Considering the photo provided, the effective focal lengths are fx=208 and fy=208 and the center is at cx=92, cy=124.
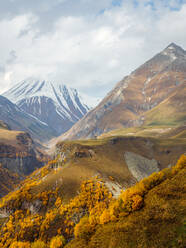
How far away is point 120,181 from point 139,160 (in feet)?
118

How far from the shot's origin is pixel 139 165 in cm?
13862

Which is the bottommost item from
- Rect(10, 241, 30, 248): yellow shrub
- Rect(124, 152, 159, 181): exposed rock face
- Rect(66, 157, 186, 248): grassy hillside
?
Rect(10, 241, 30, 248): yellow shrub

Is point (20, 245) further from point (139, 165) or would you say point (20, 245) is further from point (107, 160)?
point (139, 165)

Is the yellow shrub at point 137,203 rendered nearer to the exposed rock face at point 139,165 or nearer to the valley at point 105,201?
the valley at point 105,201

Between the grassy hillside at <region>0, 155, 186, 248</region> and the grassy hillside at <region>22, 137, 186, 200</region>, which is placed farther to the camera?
the grassy hillside at <region>22, 137, 186, 200</region>

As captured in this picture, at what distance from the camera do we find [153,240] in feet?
86.9

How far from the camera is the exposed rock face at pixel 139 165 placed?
129 metres

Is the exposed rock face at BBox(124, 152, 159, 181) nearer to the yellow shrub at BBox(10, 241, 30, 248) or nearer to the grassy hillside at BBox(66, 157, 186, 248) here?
the yellow shrub at BBox(10, 241, 30, 248)

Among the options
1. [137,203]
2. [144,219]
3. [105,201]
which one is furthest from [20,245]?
[144,219]

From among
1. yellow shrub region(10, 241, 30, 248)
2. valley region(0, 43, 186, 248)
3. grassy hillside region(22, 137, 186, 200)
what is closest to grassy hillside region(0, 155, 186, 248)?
valley region(0, 43, 186, 248)

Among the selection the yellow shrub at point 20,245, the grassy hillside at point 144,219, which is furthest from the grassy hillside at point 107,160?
the grassy hillside at point 144,219

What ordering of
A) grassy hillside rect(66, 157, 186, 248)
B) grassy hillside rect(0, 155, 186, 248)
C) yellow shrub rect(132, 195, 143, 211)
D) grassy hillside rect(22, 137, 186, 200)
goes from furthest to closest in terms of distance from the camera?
1. grassy hillside rect(22, 137, 186, 200)
2. yellow shrub rect(132, 195, 143, 211)
3. grassy hillside rect(0, 155, 186, 248)
4. grassy hillside rect(66, 157, 186, 248)

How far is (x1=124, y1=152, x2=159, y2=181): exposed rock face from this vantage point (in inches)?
5079

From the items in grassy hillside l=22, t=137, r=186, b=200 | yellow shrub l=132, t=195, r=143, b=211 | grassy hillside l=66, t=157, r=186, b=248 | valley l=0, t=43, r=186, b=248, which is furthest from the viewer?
grassy hillside l=22, t=137, r=186, b=200
